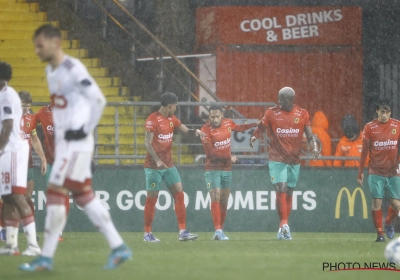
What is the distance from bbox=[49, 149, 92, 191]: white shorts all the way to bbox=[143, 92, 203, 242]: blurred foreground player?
224 inches

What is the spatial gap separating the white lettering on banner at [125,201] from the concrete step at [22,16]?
7.50m

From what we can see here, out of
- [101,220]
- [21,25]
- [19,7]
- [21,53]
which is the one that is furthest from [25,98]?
[19,7]

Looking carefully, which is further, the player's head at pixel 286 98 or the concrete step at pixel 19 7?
the concrete step at pixel 19 7

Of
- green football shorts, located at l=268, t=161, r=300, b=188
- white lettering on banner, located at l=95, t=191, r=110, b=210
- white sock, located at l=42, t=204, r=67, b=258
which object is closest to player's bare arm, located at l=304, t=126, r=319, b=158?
green football shorts, located at l=268, t=161, r=300, b=188

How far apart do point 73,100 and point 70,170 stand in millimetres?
641

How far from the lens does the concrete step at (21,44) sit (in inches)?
944

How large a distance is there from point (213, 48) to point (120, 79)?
9.41 ft

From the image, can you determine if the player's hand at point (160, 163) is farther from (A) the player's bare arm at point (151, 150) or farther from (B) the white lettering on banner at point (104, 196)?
(B) the white lettering on banner at point (104, 196)

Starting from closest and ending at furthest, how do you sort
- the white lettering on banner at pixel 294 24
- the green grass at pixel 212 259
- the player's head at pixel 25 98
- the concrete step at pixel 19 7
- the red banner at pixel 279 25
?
the green grass at pixel 212 259
the player's head at pixel 25 98
the concrete step at pixel 19 7
the red banner at pixel 279 25
the white lettering on banner at pixel 294 24

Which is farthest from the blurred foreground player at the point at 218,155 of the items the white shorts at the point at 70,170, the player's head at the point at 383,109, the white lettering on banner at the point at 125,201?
the white shorts at the point at 70,170

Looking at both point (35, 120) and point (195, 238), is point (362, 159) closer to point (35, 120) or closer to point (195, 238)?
point (195, 238)

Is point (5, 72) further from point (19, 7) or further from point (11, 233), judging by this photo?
point (19, 7)

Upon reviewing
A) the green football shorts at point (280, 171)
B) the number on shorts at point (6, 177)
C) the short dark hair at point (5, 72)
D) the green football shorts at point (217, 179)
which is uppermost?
the short dark hair at point (5, 72)

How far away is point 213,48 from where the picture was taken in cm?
2553
